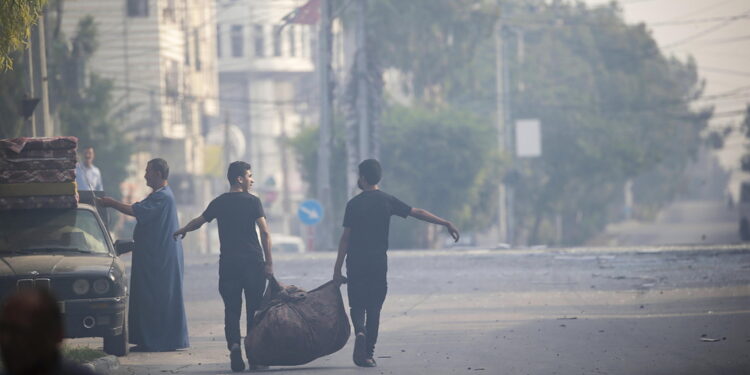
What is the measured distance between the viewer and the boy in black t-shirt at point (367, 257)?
37.3 feet

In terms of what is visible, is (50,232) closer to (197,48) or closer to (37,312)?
(37,312)

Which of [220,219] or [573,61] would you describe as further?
[573,61]

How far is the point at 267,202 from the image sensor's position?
254 ft

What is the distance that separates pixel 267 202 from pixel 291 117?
73.3ft

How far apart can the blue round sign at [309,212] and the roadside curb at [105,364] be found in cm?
2518

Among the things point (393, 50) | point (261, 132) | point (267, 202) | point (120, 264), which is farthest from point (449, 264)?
point (261, 132)

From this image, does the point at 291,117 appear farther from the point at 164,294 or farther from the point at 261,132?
the point at 164,294

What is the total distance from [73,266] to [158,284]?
1.26 meters

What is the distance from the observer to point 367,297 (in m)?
11.4

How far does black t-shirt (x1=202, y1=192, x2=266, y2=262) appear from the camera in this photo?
11266 mm

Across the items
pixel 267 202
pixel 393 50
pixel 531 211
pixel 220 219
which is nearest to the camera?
pixel 220 219

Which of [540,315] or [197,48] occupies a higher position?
[197,48]

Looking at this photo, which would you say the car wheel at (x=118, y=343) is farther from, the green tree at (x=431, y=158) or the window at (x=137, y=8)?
the window at (x=137, y=8)

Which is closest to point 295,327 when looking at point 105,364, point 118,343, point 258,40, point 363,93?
point 105,364
